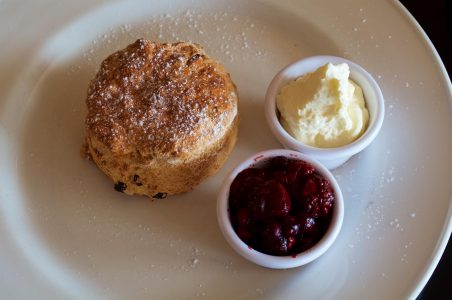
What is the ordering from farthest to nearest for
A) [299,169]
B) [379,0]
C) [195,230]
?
1. [379,0]
2. [195,230]
3. [299,169]

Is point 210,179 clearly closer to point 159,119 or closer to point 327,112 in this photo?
point 159,119

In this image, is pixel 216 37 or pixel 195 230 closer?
pixel 195 230

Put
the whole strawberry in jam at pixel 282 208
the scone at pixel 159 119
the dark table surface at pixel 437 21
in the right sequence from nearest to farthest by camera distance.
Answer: the whole strawberry in jam at pixel 282 208 < the scone at pixel 159 119 < the dark table surface at pixel 437 21

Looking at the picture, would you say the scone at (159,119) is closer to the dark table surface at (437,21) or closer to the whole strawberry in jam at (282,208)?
the whole strawberry in jam at (282,208)

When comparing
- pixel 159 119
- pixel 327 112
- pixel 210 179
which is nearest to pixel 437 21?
pixel 327 112

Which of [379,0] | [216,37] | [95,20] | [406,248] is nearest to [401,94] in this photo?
[379,0]

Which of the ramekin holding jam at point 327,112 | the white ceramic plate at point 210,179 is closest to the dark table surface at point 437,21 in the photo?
the white ceramic plate at point 210,179

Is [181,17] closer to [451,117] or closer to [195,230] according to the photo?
[195,230]
